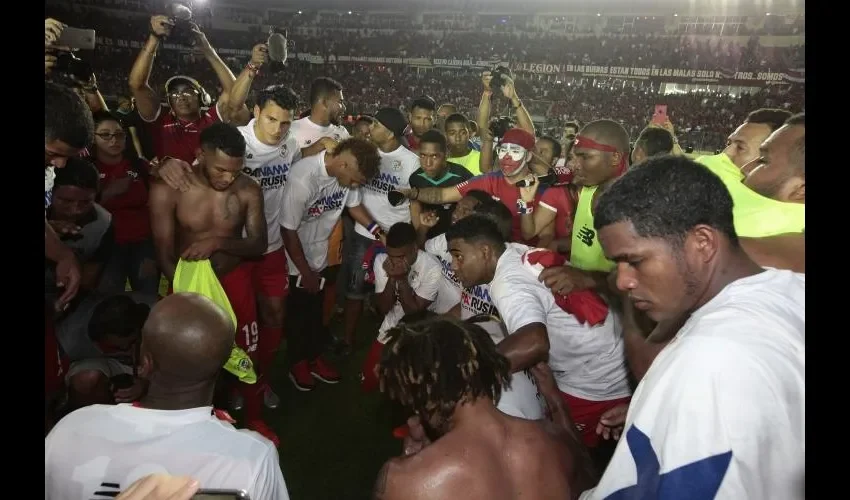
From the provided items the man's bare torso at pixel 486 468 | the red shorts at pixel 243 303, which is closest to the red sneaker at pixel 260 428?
the red shorts at pixel 243 303

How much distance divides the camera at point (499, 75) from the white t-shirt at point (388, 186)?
648 millimetres

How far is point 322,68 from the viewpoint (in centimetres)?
320

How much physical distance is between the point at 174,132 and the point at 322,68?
945 millimetres

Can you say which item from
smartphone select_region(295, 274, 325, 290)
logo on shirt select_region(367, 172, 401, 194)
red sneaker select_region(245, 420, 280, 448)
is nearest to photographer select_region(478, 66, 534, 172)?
logo on shirt select_region(367, 172, 401, 194)

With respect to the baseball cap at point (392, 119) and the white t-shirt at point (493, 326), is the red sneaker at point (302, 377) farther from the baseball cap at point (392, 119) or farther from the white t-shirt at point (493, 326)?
the baseball cap at point (392, 119)

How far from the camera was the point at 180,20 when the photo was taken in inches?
103

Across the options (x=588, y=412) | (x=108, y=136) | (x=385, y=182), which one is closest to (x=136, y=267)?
(x=108, y=136)

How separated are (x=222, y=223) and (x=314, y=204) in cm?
65

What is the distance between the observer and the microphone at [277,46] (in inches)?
113

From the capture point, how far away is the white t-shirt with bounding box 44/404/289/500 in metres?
1.13

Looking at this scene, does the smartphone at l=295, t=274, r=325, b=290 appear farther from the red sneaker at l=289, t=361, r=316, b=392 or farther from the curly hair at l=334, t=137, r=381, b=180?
the curly hair at l=334, t=137, r=381, b=180

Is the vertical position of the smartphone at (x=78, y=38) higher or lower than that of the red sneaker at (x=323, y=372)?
higher
